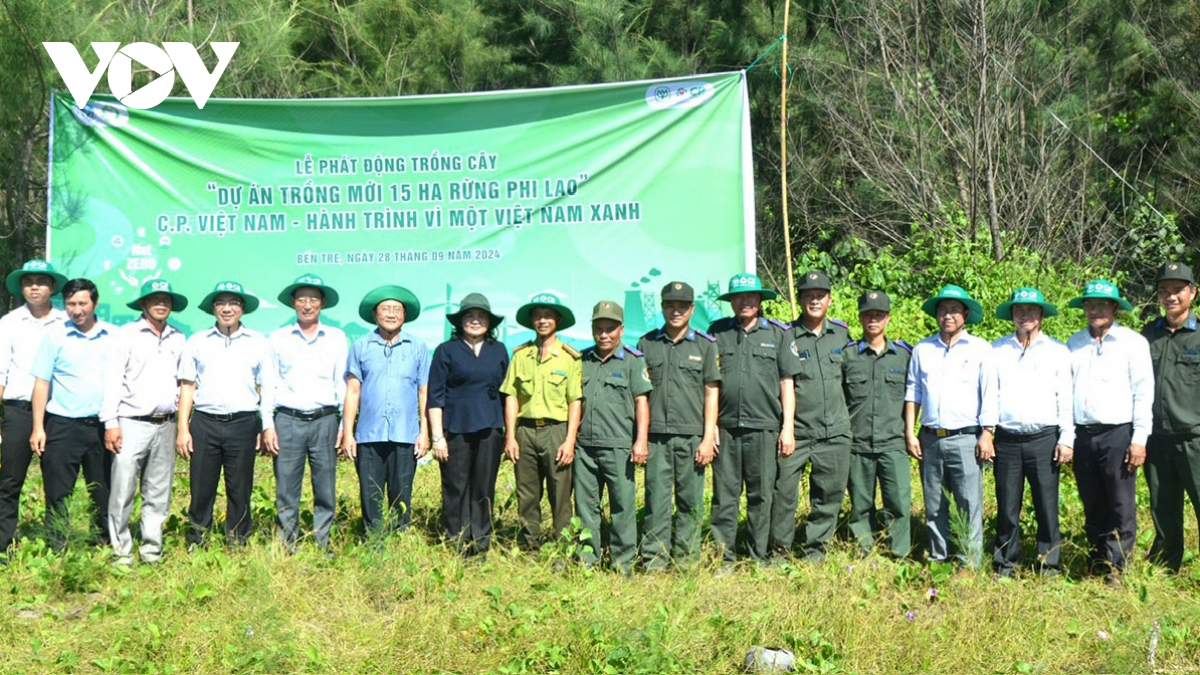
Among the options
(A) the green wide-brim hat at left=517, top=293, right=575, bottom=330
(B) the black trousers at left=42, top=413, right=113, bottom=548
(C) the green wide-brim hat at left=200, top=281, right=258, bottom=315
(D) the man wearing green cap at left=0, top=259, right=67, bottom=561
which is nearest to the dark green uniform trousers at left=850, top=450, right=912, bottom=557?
(A) the green wide-brim hat at left=517, top=293, right=575, bottom=330

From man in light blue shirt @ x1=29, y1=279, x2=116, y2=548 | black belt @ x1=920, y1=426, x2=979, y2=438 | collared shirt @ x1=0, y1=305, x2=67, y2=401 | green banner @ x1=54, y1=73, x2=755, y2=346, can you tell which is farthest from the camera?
green banner @ x1=54, y1=73, x2=755, y2=346

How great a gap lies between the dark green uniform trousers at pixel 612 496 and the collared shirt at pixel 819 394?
0.88m

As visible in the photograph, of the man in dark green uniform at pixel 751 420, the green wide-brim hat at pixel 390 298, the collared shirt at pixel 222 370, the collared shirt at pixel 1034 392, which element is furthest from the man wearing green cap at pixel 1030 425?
the collared shirt at pixel 222 370

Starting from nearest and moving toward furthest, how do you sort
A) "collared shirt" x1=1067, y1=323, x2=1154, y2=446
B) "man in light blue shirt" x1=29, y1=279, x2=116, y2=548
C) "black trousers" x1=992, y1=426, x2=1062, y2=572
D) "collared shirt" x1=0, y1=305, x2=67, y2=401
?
1. "collared shirt" x1=1067, y1=323, x2=1154, y2=446
2. "black trousers" x1=992, y1=426, x2=1062, y2=572
3. "man in light blue shirt" x1=29, y1=279, x2=116, y2=548
4. "collared shirt" x1=0, y1=305, x2=67, y2=401

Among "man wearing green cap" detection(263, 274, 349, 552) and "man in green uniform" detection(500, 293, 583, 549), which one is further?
"man wearing green cap" detection(263, 274, 349, 552)

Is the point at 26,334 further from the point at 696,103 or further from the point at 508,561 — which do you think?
the point at 696,103

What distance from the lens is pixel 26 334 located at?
239 inches

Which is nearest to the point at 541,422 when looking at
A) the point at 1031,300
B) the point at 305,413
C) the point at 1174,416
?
the point at 305,413

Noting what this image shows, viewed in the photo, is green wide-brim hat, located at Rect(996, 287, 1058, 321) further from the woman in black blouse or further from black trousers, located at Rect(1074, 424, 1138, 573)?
the woman in black blouse

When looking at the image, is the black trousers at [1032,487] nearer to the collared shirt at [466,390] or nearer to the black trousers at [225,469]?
the collared shirt at [466,390]

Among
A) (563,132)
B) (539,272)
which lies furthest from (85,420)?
(563,132)

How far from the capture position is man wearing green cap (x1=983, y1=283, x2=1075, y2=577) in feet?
18.6

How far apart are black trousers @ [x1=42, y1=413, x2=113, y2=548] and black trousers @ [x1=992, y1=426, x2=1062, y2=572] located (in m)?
4.31

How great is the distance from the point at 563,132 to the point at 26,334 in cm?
335
